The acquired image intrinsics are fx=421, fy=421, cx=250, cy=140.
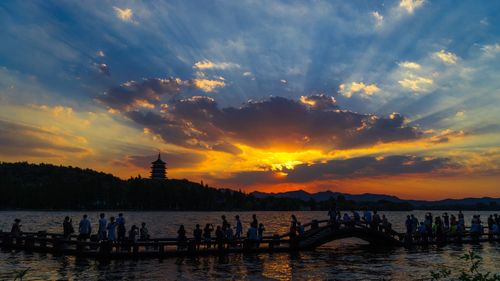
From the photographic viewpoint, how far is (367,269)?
23.8 metres

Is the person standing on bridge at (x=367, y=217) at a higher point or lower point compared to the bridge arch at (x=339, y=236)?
higher

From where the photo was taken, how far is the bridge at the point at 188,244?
25.8 meters

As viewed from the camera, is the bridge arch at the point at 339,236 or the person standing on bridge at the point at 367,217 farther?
the person standing on bridge at the point at 367,217

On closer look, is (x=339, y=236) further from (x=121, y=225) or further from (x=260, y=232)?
(x=121, y=225)

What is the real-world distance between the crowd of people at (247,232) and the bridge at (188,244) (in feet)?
0.70

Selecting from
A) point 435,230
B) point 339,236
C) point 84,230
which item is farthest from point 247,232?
point 435,230

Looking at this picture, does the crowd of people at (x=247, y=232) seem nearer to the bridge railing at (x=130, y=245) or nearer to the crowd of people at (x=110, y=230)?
the crowd of people at (x=110, y=230)

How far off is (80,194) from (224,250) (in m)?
184

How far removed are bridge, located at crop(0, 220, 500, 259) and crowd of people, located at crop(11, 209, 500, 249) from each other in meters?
0.21

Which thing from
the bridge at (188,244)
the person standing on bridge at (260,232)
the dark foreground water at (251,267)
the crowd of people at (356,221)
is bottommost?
the dark foreground water at (251,267)

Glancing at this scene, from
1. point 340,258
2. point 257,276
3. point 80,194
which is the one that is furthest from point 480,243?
point 80,194

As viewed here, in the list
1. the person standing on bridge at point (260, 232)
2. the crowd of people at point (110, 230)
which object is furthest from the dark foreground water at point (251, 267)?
the crowd of people at point (110, 230)

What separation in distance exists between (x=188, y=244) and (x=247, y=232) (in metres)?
4.71

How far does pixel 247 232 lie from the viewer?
30656 mm
